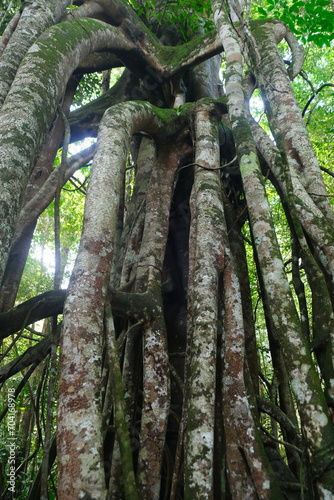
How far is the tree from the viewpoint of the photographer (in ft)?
5.75

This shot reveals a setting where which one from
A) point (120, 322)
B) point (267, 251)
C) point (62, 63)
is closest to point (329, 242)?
point (267, 251)

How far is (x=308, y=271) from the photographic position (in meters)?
2.39

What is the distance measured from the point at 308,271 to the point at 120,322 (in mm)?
1486

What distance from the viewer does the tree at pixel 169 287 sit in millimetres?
1753

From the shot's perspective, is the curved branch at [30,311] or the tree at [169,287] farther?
the curved branch at [30,311]

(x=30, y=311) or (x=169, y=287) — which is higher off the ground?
(x=169, y=287)

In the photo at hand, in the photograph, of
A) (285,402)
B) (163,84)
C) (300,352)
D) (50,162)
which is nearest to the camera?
(300,352)

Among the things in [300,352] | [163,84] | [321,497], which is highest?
[163,84]

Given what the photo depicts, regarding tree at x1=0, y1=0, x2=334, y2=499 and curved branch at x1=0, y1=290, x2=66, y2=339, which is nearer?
tree at x1=0, y1=0, x2=334, y2=499

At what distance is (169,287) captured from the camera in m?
3.52

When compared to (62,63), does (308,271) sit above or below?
below

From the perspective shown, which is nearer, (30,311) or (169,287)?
(30,311)

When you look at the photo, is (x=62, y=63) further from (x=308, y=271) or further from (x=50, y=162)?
(x=308, y=271)

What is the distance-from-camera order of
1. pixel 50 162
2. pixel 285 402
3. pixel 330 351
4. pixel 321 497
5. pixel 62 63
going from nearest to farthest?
pixel 321 497
pixel 330 351
pixel 285 402
pixel 62 63
pixel 50 162
